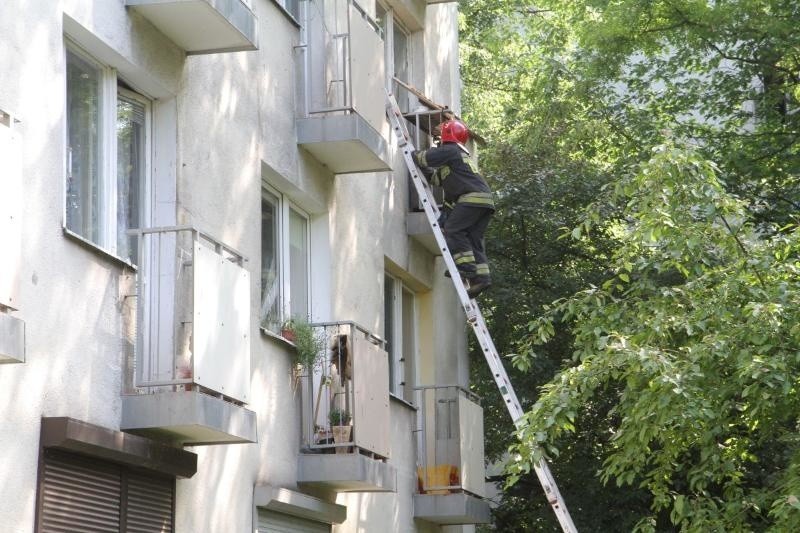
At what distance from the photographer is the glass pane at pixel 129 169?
959 cm

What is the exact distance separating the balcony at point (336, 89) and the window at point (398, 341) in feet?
8.94

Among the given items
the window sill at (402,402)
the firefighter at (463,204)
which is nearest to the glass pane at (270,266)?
the window sill at (402,402)

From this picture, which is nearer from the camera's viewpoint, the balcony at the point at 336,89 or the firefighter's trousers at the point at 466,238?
the balcony at the point at 336,89

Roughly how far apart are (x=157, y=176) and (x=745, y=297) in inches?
185

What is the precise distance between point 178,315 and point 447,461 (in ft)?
22.3

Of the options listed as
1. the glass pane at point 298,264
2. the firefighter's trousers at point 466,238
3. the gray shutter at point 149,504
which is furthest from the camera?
the firefighter's trousers at point 466,238

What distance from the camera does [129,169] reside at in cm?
984

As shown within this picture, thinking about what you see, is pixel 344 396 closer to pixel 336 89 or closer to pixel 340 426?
pixel 340 426

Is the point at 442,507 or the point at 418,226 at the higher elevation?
the point at 418,226

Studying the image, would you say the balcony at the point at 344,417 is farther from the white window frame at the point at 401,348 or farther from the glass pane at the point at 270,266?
the white window frame at the point at 401,348

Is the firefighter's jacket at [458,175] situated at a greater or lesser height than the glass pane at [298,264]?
greater

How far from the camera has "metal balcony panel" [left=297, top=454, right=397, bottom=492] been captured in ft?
38.2

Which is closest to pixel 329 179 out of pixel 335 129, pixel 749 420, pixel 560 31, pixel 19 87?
pixel 335 129

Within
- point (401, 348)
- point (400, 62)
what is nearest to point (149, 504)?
point (401, 348)
